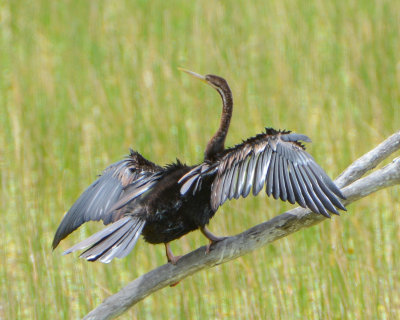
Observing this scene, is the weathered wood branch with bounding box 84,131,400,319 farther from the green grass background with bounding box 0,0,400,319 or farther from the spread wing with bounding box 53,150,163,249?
the green grass background with bounding box 0,0,400,319

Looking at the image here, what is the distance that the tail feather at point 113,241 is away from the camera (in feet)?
11.2

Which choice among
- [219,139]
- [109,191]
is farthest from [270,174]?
[109,191]

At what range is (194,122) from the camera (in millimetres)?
6770

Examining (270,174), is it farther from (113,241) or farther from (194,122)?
(194,122)

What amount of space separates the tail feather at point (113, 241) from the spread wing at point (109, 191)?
0.91 feet

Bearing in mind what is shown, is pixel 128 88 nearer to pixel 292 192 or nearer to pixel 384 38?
Result: pixel 384 38

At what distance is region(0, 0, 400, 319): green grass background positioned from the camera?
4.72m

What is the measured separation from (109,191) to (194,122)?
279 centimetres

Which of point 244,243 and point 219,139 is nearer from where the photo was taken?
point 244,243

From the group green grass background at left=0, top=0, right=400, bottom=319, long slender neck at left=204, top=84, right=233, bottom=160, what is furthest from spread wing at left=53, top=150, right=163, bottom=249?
green grass background at left=0, top=0, right=400, bottom=319

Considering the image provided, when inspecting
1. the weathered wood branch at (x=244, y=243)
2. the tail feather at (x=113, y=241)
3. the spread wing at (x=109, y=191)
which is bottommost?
the weathered wood branch at (x=244, y=243)

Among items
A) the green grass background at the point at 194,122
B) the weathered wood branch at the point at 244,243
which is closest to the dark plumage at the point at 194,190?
the weathered wood branch at the point at 244,243

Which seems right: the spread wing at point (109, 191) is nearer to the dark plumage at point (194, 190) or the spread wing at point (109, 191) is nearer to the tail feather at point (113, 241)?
→ the dark plumage at point (194, 190)

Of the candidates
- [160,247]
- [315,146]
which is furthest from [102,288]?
[315,146]
